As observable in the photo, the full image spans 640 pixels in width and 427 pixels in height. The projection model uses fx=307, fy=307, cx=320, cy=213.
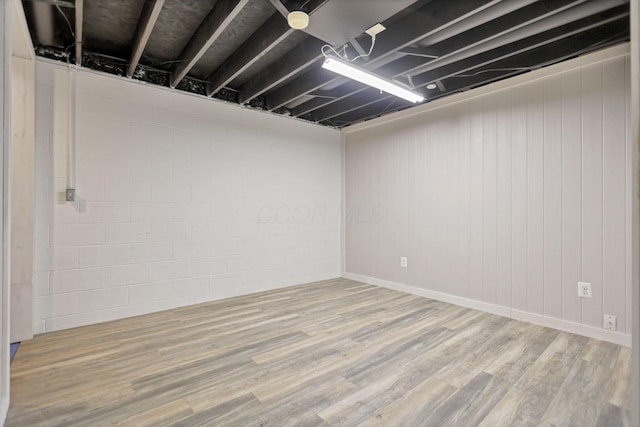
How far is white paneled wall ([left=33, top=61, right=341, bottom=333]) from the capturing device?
2889 millimetres

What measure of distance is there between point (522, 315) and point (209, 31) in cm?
402

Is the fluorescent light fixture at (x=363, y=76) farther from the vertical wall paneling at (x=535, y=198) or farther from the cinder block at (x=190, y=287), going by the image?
the cinder block at (x=190, y=287)

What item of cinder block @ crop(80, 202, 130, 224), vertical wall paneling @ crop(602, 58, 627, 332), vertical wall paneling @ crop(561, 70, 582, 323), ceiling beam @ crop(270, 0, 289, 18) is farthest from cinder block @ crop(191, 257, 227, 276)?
vertical wall paneling @ crop(602, 58, 627, 332)

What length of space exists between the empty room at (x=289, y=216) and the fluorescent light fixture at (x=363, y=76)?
0.02 metres

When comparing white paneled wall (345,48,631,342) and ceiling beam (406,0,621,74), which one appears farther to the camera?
white paneled wall (345,48,631,342)

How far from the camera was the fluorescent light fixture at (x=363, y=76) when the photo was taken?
2.54 m

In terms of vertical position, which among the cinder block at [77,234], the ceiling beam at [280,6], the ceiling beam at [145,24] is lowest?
the cinder block at [77,234]

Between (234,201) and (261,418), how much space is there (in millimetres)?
2760

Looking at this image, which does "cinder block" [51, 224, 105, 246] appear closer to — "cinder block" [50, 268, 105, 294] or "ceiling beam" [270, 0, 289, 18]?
"cinder block" [50, 268, 105, 294]

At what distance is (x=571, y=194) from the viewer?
290 centimetres

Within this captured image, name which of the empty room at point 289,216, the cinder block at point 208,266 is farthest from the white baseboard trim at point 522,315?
the cinder block at point 208,266

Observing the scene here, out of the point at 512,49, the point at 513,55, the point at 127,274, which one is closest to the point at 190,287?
the point at 127,274

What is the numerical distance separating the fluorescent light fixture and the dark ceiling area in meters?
0.14

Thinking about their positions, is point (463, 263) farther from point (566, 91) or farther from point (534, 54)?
point (534, 54)
